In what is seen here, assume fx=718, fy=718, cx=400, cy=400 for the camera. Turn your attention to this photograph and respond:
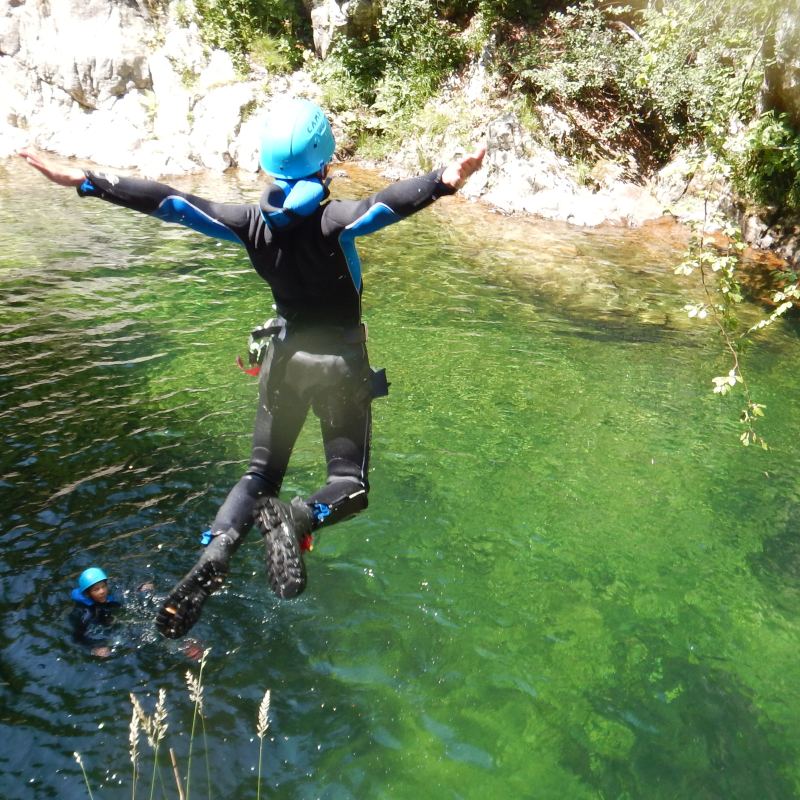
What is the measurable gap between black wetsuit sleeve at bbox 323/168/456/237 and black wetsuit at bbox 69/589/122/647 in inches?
92.9

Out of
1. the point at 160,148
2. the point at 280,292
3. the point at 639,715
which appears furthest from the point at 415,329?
the point at 160,148

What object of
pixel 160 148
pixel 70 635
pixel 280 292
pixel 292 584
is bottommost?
pixel 160 148

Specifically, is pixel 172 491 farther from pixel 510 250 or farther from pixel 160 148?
Result: pixel 160 148

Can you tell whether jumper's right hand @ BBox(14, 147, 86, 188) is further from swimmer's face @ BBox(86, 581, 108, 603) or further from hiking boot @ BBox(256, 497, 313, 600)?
swimmer's face @ BBox(86, 581, 108, 603)

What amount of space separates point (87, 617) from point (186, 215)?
2.18m

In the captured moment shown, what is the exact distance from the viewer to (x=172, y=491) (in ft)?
16.8

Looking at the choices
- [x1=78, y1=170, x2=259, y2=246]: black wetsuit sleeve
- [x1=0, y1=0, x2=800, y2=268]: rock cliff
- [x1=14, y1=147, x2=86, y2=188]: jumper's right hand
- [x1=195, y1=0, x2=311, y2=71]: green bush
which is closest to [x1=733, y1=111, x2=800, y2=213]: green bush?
[x1=0, y1=0, x2=800, y2=268]: rock cliff

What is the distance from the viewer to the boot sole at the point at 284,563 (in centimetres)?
306

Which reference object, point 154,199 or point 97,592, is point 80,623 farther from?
point 154,199

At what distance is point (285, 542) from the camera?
3.16 m

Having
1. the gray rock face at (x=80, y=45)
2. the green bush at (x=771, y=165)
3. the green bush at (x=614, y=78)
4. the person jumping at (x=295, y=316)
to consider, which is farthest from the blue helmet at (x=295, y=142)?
the gray rock face at (x=80, y=45)

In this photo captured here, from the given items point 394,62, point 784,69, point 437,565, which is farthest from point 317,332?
point 394,62

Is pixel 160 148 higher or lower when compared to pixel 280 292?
lower

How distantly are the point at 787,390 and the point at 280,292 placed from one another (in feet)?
20.4
